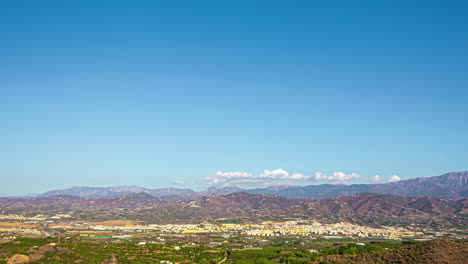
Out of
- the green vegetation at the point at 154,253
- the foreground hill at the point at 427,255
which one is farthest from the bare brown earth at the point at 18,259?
the foreground hill at the point at 427,255

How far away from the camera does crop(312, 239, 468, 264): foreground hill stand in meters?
86.4

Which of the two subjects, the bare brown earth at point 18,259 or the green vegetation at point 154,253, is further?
the green vegetation at point 154,253

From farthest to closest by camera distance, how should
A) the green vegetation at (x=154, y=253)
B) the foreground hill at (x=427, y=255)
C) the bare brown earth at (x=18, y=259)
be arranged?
the green vegetation at (x=154, y=253), the bare brown earth at (x=18, y=259), the foreground hill at (x=427, y=255)

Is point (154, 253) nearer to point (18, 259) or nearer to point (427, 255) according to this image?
point (18, 259)

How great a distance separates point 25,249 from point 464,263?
4467 inches

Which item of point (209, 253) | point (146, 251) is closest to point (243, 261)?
point (209, 253)

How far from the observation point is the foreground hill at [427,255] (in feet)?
284

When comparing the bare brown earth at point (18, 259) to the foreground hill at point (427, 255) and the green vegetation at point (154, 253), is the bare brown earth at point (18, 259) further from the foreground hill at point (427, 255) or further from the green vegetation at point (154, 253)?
the foreground hill at point (427, 255)

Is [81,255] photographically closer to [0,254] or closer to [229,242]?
[0,254]

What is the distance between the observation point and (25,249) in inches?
4198

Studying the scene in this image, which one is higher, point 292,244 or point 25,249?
point 25,249

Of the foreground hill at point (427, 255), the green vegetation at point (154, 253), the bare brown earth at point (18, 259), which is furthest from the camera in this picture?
the green vegetation at point (154, 253)

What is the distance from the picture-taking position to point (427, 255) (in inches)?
3494

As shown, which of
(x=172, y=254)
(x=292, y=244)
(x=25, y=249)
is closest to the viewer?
(x=25, y=249)
